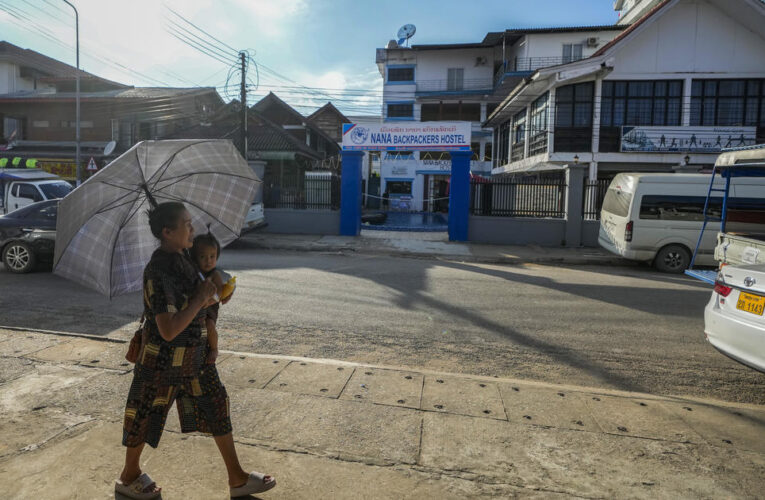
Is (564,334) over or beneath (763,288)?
beneath

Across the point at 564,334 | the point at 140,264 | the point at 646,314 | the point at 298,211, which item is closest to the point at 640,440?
the point at 564,334

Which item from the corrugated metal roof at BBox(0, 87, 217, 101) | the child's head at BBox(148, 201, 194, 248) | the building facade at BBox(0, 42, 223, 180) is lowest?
the child's head at BBox(148, 201, 194, 248)

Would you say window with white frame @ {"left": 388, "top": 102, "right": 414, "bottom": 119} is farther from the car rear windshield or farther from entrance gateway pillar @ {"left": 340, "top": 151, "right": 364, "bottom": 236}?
the car rear windshield

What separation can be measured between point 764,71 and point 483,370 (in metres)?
23.5

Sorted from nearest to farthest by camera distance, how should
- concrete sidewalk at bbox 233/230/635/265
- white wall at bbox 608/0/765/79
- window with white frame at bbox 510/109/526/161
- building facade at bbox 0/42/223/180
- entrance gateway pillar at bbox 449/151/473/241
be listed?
concrete sidewalk at bbox 233/230/635/265 → entrance gateway pillar at bbox 449/151/473/241 → white wall at bbox 608/0/765/79 → window with white frame at bbox 510/109/526/161 → building facade at bbox 0/42/223/180

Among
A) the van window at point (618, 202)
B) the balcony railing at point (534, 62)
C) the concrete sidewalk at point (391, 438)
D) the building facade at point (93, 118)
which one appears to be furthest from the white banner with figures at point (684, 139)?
the building facade at point (93, 118)

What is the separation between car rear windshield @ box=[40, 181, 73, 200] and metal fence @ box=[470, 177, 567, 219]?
1284 centimetres

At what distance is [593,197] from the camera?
53.4 feet

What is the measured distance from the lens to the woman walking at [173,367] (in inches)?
95.0

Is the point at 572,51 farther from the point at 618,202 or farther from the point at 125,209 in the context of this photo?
the point at 125,209

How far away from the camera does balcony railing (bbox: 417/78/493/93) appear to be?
39969mm

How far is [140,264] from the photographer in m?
3.06

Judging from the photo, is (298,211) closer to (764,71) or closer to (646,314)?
(646,314)

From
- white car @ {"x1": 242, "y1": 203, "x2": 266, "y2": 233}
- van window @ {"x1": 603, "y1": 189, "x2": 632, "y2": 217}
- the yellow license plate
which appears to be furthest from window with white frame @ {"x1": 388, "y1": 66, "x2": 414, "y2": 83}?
the yellow license plate
